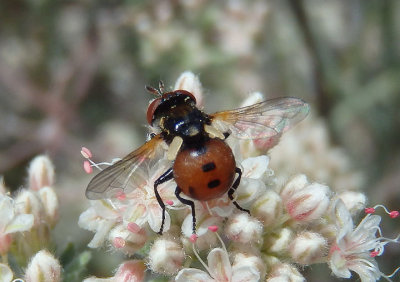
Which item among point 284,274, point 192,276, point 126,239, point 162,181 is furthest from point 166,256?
point 284,274

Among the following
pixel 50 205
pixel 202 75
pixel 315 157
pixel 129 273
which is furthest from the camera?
pixel 202 75

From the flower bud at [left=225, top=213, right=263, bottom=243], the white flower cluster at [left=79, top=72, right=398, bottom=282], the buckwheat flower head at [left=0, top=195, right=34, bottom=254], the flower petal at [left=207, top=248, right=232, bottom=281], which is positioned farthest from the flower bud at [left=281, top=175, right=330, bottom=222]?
the buckwheat flower head at [left=0, top=195, right=34, bottom=254]

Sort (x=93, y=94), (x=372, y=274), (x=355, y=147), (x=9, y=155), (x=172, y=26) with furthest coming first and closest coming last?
(x=93, y=94) < (x=355, y=147) < (x=9, y=155) < (x=172, y=26) < (x=372, y=274)

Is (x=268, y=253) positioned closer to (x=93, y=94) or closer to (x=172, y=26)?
(x=172, y=26)

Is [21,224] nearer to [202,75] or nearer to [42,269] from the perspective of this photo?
[42,269]

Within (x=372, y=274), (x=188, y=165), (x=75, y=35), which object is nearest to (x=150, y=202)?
(x=188, y=165)
